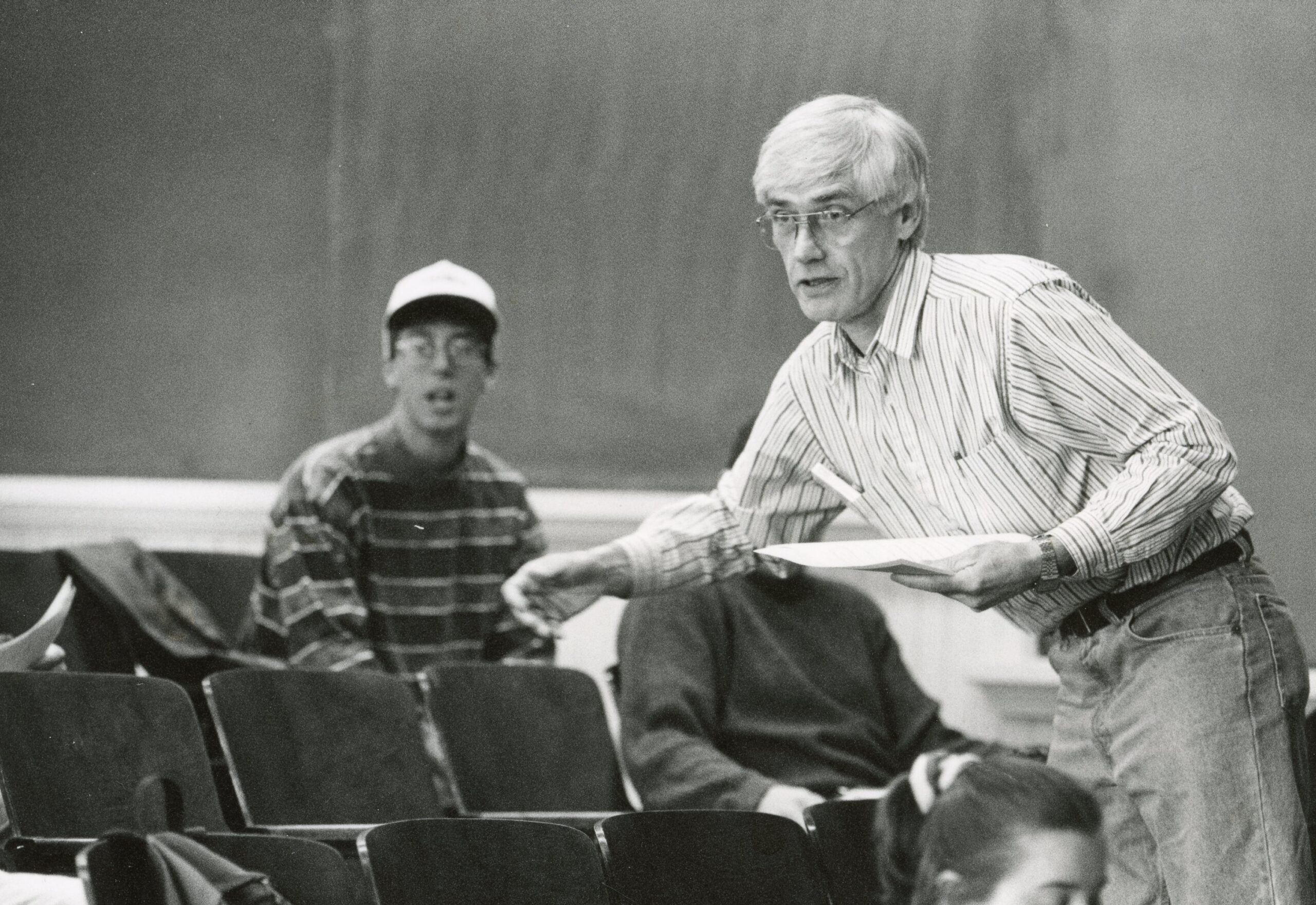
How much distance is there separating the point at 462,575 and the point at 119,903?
154cm

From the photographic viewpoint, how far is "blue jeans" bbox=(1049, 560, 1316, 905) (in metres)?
1.84

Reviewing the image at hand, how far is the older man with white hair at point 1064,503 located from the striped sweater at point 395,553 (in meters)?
1.16

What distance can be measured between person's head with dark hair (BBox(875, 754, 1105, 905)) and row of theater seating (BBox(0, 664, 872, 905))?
1.55 feet

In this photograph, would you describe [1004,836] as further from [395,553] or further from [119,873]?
[395,553]

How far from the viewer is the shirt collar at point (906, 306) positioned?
6.70 feet

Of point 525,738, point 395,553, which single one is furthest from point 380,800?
point 395,553

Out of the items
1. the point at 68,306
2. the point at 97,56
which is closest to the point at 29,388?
the point at 68,306

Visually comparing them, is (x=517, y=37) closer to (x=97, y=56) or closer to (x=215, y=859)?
(x=97, y=56)

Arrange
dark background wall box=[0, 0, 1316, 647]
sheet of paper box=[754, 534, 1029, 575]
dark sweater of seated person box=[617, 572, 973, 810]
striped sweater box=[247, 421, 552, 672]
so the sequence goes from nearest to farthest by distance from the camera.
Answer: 1. sheet of paper box=[754, 534, 1029, 575]
2. dark sweater of seated person box=[617, 572, 973, 810]
3. striped sweater box=[247, 421, 552, 672]
4. dark background wall box=[0, 0, 1316, 647]

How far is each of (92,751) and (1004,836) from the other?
127cm

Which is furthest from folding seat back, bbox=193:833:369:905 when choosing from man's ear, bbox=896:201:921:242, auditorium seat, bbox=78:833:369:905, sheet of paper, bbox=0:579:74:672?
man's ear, bbox=896:201:921:242

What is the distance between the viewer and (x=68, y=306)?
13.0 ft

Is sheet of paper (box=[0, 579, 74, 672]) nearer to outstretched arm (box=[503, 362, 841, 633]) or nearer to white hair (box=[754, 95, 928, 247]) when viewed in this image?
outstretched arm (box=[503, 362, 841, 633])

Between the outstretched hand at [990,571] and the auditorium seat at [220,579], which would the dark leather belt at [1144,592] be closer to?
the outstretched hand at [990,571]
